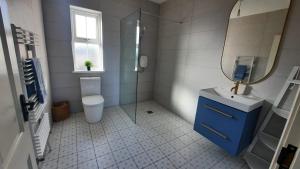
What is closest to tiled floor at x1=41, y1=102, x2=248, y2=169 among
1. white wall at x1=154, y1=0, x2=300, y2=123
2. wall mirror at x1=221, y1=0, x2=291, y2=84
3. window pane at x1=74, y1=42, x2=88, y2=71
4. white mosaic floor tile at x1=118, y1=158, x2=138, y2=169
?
white mosaic floor tile at x1=118, y1=158, x2=138, y2=169

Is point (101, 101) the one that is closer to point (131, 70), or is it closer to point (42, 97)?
point (131, 70)

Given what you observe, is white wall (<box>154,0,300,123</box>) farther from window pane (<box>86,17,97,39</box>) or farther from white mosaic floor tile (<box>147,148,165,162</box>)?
window pane (<box>86,17,97,39</box>)

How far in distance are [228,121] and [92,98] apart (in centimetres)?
224

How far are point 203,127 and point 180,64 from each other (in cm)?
140

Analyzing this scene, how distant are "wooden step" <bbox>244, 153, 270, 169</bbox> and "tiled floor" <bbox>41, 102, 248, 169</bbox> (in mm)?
80

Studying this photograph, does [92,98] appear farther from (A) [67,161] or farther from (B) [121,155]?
(B) [121,155]

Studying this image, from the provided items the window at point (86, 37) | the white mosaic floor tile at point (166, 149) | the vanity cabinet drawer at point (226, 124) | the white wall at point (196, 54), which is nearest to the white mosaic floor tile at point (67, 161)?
the white mosaic floor tile at point (166, 149)

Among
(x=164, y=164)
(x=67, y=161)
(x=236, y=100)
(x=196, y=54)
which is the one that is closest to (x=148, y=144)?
(x=164, y=164)

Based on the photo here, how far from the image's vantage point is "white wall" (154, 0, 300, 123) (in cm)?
145

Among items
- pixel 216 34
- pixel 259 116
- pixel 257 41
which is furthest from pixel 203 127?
pixel 216 34

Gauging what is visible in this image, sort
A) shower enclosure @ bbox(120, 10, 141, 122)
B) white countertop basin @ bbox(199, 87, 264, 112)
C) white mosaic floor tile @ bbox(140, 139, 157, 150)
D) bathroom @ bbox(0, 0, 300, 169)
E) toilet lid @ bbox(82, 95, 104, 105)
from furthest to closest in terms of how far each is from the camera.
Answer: shower enclosure @ bbox(120, 10, 141, 122)
toilet lid @ bbox(82, 95, 104, 105)
white mosaic floor tile @ bbox(140, 139, 157, 150)
white countertop basin @ bbox(199, 87, 264, 112)
bathroom @ bbox(0, 0, 300, 169)

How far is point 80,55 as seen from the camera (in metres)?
2.66

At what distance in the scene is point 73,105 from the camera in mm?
2707

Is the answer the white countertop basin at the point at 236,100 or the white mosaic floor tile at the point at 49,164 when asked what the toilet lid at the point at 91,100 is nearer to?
the white mosaic floor tile at the point at 49,164
